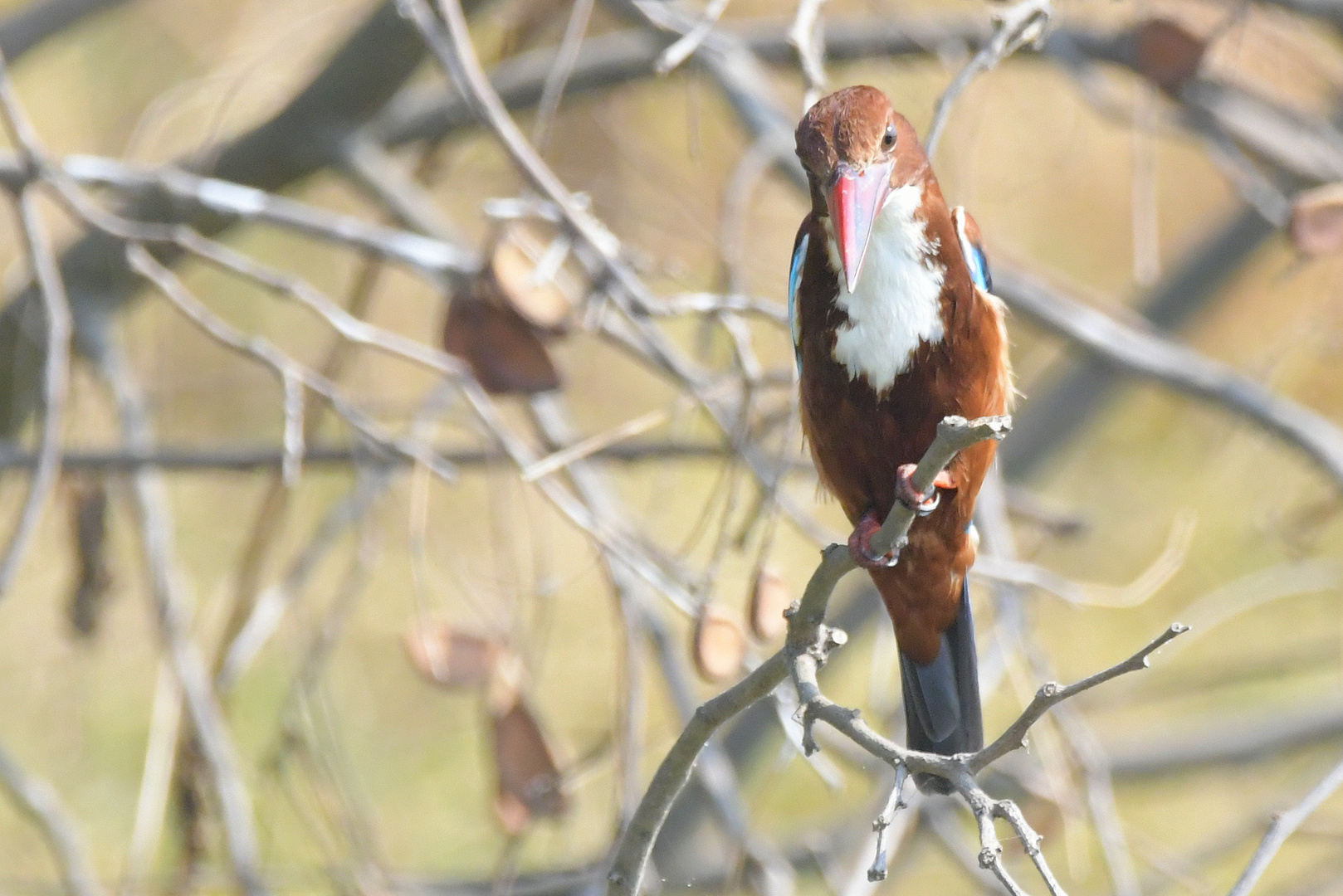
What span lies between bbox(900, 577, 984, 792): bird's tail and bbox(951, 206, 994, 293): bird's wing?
1.36 feet

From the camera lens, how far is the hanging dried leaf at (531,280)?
2.32m

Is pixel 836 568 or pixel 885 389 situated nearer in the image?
pixel 836 568

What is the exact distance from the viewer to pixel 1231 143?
3010 millimetres

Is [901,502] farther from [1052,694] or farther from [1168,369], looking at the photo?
[1168,369]

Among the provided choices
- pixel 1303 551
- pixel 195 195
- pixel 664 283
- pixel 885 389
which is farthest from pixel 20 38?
pixel 1303 551

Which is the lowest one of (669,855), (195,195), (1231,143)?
(669,855)

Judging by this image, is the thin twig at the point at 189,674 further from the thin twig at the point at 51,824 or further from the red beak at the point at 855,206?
the red beak at the point at 855,206

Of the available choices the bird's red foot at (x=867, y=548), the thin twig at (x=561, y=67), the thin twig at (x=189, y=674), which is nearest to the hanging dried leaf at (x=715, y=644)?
the bird's red foot at (x=867, y=548)

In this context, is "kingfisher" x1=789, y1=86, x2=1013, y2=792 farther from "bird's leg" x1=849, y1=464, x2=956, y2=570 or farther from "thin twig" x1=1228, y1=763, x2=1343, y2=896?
"thin twig" x1=1228, y1=763, x2=1343, y2=896

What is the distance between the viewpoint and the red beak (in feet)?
5.51

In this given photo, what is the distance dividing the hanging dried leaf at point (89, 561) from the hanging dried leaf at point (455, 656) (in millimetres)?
609

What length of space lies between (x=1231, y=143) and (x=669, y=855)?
183cm

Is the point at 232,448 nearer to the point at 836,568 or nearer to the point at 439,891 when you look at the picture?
the point at 439,891

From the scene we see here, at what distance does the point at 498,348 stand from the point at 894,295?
69 centimetres
